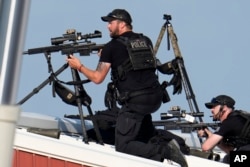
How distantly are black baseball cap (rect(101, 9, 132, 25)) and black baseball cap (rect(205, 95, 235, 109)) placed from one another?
1493 millimetres

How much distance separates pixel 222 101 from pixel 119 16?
165cm

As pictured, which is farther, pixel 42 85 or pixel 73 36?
pixel 42 85

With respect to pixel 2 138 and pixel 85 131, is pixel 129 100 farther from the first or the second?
pixel 2 138

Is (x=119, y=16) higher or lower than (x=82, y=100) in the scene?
higher

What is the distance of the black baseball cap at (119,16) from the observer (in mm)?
7977

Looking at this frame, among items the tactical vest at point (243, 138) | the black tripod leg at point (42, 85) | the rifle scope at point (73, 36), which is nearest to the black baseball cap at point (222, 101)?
the tactical vest at point (243, 138)

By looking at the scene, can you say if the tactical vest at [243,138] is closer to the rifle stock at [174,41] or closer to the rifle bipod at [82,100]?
the rifle bipod at [82,100]

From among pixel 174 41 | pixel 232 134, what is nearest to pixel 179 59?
pixel 174 41

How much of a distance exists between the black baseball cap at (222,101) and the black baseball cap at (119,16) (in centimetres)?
149

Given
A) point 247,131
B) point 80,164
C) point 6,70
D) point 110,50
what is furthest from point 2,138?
point 247,131

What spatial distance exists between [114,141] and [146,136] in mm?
630

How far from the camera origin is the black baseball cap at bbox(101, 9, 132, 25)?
7.98 meters

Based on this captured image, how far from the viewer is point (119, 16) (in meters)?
7.97

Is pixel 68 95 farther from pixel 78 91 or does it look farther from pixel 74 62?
pixel 74 62
